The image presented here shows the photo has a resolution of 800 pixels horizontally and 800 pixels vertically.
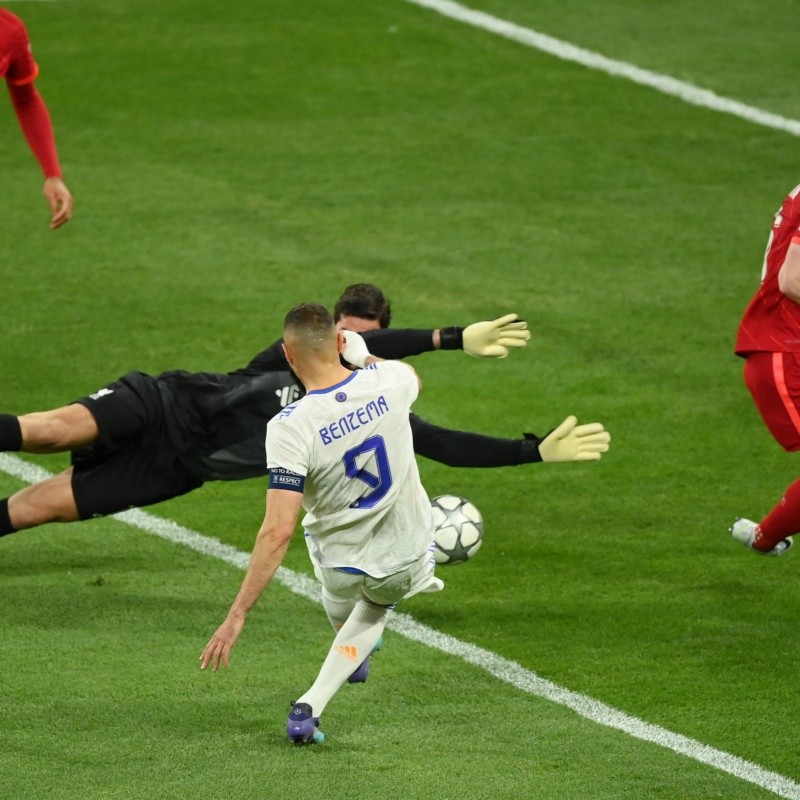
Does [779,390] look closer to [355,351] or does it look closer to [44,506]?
[355,351]

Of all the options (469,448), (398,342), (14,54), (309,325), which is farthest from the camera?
(14,54)

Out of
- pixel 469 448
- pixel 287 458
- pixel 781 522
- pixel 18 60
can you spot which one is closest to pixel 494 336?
pixel 469 448

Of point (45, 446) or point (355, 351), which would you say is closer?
point (355, 351)

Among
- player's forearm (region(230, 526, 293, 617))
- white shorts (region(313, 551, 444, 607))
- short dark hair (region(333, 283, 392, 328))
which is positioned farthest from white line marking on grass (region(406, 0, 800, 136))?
player's forearm (region(230, 526, 293, 617))

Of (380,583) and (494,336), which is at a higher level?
(494,336)

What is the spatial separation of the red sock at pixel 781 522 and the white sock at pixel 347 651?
7.08 ft

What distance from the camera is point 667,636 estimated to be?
710cm

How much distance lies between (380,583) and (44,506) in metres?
2.06

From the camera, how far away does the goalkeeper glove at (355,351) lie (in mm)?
6559

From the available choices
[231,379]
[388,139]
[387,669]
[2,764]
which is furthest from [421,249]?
[2,764]

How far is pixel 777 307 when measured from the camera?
7070mm

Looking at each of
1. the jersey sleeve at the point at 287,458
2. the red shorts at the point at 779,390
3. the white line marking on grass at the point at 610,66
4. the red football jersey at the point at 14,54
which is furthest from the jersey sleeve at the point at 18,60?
the white line marking on grass at the point at 610,66

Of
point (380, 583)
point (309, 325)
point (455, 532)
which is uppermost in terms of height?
point (309, 325)

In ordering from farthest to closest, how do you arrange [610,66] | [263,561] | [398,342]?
[610,66] → [398,342] → [263,561]
